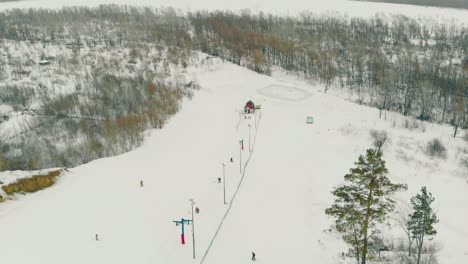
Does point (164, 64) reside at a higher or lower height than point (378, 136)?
higher

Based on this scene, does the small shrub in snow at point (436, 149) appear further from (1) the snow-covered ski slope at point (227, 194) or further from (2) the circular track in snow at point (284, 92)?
(2) the circular track in snow at point (284, 92)

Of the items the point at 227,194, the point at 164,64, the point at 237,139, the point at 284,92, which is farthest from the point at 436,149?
the point at 164,64

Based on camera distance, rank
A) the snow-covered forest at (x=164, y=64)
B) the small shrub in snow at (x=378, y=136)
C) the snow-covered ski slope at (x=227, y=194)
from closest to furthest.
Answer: the snow-covered ski slope at (x=227, y=194) < the small shrub in snow at (x=378, y=136) < the snow-covered forest at (x=164, y=64)

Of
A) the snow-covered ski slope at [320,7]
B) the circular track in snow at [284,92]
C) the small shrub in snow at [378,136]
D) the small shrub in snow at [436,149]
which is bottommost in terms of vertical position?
the small shrub in snow at [436,149]

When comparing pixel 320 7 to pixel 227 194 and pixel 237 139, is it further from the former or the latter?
pixel 227 194

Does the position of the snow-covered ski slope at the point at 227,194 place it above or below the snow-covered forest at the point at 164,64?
below

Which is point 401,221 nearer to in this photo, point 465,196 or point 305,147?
point 465,196

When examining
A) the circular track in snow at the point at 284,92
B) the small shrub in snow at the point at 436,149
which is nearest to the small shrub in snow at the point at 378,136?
the small shrub in snow at the point at 436,149
